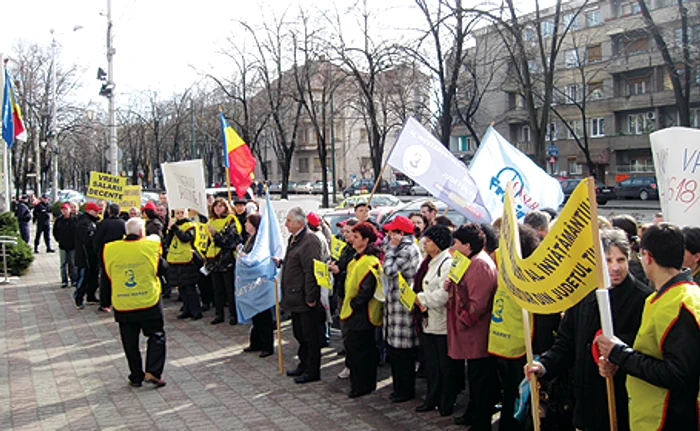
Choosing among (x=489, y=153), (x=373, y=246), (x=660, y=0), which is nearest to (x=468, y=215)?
(x=489, y=153)

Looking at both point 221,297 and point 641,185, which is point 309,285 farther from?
point 641,185

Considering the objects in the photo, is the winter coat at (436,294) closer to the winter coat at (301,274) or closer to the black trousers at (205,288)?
the winter coat at (301,274)

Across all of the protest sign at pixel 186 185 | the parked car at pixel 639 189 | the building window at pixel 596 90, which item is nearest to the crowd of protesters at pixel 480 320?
the protest sign at pixel 186 185

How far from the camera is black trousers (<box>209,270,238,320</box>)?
10647 mm

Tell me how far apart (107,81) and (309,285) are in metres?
17.8

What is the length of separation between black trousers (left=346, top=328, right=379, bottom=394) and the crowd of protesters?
0.01m

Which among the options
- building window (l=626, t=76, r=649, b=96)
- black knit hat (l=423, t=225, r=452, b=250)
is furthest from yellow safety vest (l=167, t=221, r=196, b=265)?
building window (l=626, t=76, r=649, b=96)

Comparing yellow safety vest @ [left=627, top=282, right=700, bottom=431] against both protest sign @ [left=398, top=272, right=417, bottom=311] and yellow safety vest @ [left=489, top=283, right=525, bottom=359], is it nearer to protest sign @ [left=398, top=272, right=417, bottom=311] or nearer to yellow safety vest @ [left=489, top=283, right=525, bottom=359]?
yellow safety vest @ [left=489, top=283, right=525, bottom=359]

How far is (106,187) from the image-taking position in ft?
50.0

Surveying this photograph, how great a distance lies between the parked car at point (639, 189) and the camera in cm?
4228

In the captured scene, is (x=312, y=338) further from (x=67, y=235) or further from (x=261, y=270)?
(x=67, y=235)

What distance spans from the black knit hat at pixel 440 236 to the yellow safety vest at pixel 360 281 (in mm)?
773

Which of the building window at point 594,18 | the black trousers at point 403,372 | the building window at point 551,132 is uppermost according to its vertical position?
the building window at point 594,18

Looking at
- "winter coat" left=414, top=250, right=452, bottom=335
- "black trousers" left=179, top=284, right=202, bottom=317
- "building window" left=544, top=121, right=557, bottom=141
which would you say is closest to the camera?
"winter coat" left=414, top=250, right=452, bottom=335
